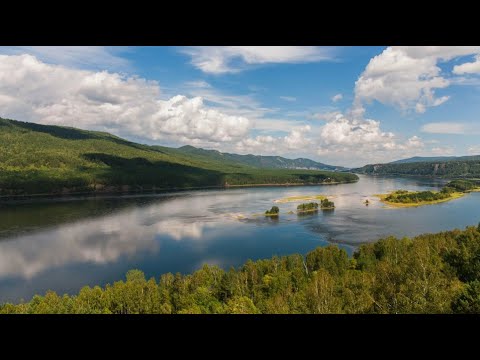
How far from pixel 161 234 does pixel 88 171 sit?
191ft

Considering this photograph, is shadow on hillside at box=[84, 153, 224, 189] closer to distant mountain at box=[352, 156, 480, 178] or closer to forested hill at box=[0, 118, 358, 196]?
forested hill at box=[0, 118, 358, 196]

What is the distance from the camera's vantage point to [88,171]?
90500mm

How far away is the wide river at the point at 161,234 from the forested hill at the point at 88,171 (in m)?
18.6

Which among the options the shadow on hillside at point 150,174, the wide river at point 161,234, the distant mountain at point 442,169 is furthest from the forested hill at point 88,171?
the distant mountain at point 442,169

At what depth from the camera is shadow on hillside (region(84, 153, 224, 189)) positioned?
88500 mm

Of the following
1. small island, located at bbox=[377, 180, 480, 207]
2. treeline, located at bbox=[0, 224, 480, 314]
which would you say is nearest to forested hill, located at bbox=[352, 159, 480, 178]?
small island, located at bbox=[377, 180, 480, 207]

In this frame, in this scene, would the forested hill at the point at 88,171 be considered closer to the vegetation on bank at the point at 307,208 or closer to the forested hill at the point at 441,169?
the forested hill at the point at 441,169

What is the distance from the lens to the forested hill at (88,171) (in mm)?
77438

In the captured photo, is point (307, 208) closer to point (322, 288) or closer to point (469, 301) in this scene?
point (322, 288)

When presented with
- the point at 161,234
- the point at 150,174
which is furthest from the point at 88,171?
the point at 161,234
